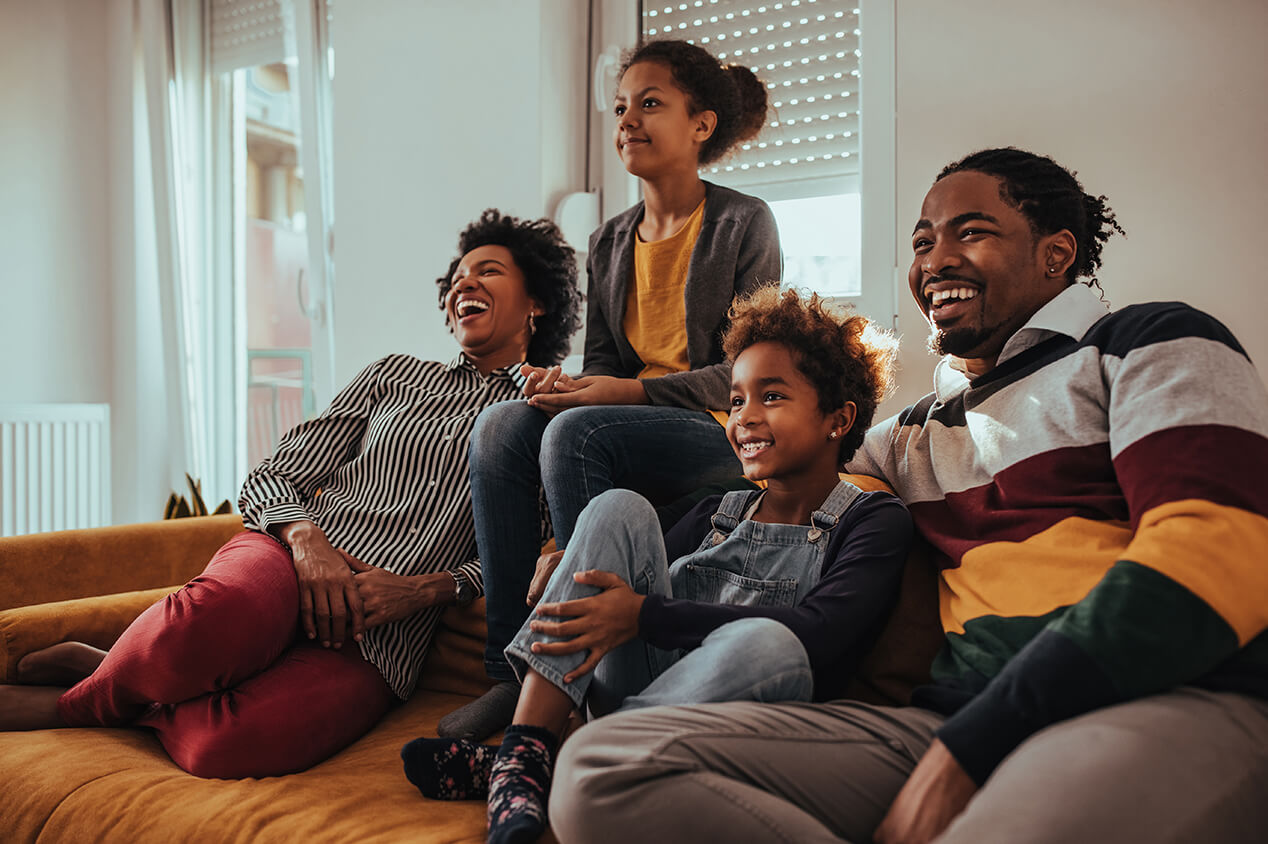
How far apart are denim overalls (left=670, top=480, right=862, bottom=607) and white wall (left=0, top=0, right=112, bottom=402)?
346 cm

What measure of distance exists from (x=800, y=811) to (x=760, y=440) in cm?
58

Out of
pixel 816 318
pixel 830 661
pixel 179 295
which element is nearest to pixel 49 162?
pixel 179 295

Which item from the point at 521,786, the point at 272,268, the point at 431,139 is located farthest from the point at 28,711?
the point at 272,268

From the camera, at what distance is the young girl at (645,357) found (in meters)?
1.62

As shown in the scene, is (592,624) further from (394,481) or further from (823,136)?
(823,136)

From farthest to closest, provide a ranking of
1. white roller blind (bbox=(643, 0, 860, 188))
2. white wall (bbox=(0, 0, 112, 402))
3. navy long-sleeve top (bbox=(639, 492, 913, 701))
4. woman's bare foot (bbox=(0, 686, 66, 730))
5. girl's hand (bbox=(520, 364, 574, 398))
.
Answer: white wall (bbox=(0, 0, 112, 402))
white roller blind (bbox=(643, 0, 860, 188))
girl's hand (bbox=(520, 364, 574, 398))
woman's bare foot (bbox=(0, 686, 66, 730))
navy long-sleeve top (bbox=(639, 492, 913, 701))

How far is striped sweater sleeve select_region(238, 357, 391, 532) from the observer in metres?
1.87

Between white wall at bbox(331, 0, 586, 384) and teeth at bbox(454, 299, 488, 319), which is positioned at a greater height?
white wall at bbox(331, 0, 586, 384)

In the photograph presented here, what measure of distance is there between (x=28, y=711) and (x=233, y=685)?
40cm

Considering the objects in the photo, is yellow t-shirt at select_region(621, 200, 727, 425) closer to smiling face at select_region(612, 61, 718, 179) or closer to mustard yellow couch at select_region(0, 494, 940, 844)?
smiling face at select_region(612, 61, 718, 179)

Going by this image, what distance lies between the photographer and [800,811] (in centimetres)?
96

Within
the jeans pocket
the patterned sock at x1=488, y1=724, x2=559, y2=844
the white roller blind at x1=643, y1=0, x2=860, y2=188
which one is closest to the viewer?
the patterned sock at x1=488, y1=724, x2=559, y2=844

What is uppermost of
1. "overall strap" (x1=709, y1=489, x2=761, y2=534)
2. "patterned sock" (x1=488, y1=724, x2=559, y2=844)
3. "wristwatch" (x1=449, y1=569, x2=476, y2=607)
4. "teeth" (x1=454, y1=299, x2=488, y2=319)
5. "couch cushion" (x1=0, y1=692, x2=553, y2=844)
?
"teeth" (x1=454, y1=299, x2=488, y2=319)

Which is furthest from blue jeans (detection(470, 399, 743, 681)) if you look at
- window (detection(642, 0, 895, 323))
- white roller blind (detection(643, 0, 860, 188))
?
white roller blind (detection(643, 0, 860, 188))
